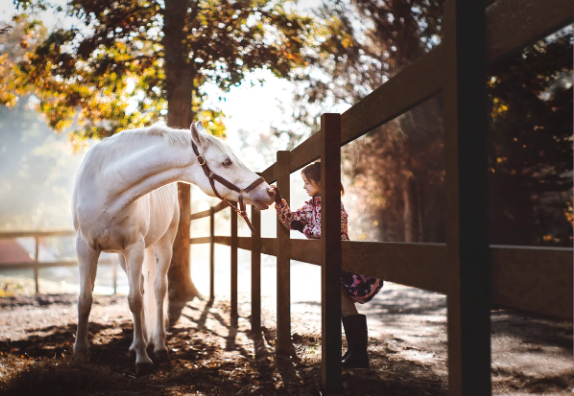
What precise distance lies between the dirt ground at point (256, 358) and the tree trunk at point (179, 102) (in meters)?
1.65

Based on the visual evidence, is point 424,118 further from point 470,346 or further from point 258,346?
point 470,346

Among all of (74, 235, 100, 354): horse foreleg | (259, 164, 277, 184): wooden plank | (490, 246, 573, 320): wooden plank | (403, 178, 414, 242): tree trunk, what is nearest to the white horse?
(74, 235, 100, 354): horse foreleg

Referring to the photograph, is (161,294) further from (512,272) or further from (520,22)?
(520,22)

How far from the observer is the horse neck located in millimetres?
3434

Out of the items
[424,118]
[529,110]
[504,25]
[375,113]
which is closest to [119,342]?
[375,113]

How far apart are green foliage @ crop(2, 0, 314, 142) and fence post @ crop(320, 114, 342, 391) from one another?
5.91 metres

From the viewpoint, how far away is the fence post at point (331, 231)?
2.40 meters

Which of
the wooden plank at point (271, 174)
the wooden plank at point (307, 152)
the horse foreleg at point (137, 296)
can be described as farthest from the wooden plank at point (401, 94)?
the horse foreleg at point (137, 296)

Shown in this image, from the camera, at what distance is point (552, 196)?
905cm

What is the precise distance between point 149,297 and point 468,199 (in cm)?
373

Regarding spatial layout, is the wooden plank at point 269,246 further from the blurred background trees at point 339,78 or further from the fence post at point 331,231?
the blurred background trees at point 339,78

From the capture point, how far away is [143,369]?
3.40m

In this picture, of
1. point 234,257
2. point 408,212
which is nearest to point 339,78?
point 408,212

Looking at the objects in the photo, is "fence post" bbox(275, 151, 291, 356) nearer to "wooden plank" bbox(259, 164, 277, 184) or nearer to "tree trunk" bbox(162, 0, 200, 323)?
"wooden plank" bbox(259, 164, 277, 184)
